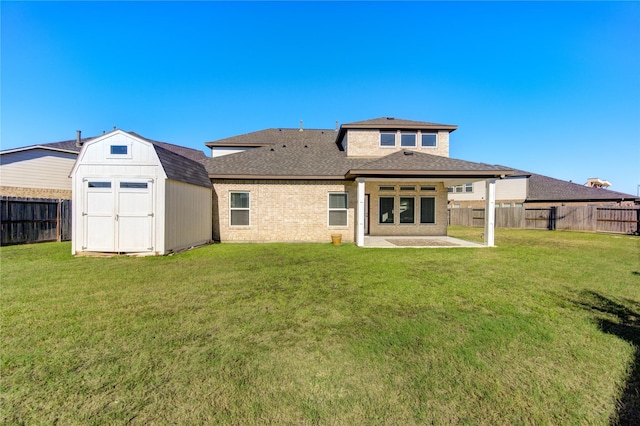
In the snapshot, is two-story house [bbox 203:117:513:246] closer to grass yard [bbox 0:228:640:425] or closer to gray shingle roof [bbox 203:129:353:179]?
gray shingle roof [bbox 203:129:353:179]

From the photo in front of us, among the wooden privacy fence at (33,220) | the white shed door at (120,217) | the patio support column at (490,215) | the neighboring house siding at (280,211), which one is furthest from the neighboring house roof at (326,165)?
the wooden privacy fence at (33,220)

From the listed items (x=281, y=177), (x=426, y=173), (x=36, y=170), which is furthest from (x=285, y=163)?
(x=36, y=170)

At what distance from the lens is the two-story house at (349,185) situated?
11633 millimetres

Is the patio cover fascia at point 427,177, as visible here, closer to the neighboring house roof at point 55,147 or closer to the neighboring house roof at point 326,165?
the neighboring house roof at point 326,165

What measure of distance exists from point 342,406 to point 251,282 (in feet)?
13.1

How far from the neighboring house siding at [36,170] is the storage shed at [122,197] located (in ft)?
42.4

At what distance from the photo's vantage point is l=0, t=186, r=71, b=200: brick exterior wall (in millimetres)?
16594

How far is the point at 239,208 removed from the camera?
12672 mm

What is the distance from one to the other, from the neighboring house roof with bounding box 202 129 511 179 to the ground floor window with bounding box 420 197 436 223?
239 cm

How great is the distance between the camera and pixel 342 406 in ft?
7.52

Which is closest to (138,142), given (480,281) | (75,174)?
(75,174)

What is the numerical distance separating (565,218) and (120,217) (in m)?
25.8

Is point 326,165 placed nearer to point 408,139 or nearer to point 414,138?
point 408,139

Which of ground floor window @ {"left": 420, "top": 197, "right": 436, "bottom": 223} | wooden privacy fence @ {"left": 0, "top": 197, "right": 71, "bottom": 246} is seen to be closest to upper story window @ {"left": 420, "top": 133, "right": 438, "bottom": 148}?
ground floor window @ {"left": 420, "top": 197, "right": 436, "bottom": 223}
